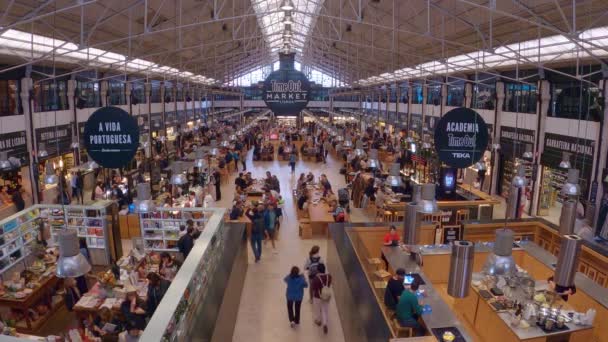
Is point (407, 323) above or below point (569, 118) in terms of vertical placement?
below

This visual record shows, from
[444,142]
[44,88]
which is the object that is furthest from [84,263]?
[44,88]

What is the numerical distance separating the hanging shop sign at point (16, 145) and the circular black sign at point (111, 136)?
8.51 meters

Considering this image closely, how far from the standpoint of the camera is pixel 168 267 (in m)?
7.89

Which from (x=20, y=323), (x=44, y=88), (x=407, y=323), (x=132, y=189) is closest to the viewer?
(x=407, y=323)

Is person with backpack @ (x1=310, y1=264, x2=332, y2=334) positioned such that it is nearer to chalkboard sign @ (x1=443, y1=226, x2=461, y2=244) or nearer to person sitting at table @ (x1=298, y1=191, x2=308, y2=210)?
chalkboard sign @ (x1=443, y1=226, x2=461, y2=244)

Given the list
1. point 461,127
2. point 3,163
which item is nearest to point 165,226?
point 3,163

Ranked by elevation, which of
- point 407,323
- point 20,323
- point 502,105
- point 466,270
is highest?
point 502,105

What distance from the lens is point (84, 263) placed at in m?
5.05

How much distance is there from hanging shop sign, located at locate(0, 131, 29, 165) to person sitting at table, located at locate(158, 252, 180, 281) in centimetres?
825

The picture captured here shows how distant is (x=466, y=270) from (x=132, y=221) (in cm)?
931

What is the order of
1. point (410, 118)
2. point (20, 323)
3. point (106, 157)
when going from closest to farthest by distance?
point (106, 157) < point (20, 323) < point (410, 118)

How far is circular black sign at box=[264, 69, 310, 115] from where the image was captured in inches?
581

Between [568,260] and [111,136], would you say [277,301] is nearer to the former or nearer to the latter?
[111,136]

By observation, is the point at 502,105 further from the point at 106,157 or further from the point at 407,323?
the point at 106,157
